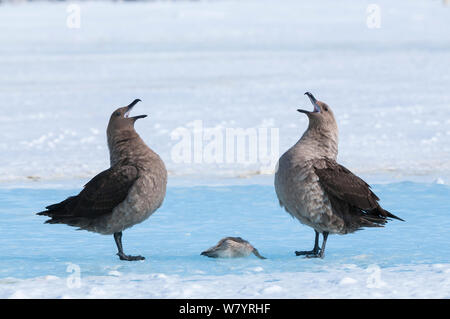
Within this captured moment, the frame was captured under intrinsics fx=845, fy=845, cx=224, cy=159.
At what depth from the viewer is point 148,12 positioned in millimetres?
36000

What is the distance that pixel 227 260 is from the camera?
5.42m

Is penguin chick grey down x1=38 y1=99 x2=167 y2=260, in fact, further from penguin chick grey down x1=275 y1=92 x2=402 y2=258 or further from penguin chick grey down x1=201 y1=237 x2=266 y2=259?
penguin chick grey down x1=275 y1=92 x2=402 y2=258

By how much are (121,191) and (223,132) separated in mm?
6260

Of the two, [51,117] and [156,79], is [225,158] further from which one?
[156,79]

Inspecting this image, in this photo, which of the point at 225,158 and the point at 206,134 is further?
the point at 206,134

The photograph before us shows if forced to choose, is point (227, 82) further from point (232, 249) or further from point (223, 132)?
point (232, 249)

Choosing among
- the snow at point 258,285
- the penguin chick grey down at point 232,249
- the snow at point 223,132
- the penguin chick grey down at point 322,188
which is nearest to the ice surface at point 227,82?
the snow at point 223,132

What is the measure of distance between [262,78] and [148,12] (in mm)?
19664

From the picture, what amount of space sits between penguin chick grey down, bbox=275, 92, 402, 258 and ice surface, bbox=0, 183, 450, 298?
237mm

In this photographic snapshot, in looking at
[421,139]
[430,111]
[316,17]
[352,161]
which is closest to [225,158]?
[352,161]

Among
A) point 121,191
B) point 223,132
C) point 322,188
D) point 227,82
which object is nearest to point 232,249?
point 322,188

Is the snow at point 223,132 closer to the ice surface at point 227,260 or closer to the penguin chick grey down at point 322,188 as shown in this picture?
the ice surface at point 227,260

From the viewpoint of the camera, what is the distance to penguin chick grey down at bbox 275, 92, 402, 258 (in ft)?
17.3

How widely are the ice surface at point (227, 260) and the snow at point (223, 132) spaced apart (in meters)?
0.02
